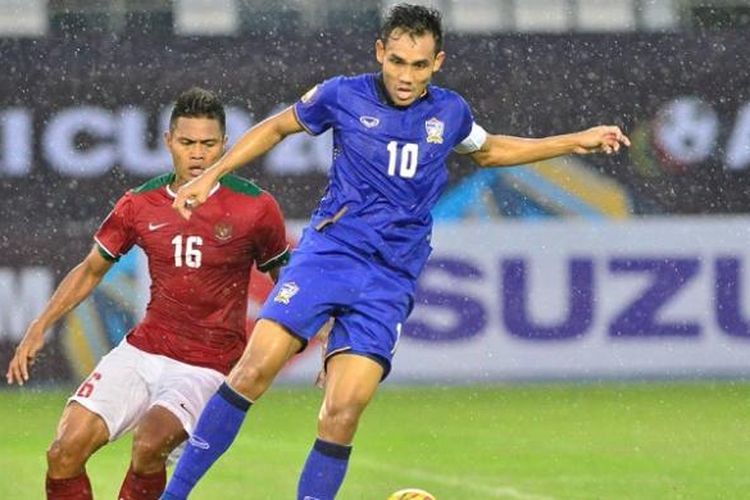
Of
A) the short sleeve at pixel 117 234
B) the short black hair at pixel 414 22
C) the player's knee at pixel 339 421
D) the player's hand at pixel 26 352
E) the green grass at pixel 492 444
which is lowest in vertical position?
the green grass at pixel 492 444

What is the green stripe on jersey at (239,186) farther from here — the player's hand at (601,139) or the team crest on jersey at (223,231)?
the player's hand at (601,139)

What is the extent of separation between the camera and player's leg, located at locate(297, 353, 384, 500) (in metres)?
7.27

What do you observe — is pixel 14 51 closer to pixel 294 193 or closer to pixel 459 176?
pixel 294 193

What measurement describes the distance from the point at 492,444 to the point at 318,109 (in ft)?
13.1

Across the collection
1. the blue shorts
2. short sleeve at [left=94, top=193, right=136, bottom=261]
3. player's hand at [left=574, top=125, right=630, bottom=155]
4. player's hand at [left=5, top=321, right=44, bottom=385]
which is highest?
player's hand at [left=574, top=125, right=630, bottom=155]

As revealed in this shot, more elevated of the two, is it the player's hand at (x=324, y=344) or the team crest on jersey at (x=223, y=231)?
the team crest on jersey at (x=223, y=231)

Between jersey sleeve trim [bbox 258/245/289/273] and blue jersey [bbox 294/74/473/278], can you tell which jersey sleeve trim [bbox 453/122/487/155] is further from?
jersey sleeve trim [bbox 258/245/289/273]

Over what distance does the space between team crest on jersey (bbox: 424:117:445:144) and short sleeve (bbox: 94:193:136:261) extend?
1257 mm

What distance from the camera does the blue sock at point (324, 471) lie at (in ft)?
23.8

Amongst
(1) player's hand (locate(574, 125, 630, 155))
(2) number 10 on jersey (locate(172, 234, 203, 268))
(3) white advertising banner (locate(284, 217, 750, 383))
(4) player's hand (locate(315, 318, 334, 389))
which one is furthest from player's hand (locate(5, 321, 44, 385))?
(3) white advertising banner (locate(284, 217, 750, 383))

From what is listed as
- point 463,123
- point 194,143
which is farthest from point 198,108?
point 463,123

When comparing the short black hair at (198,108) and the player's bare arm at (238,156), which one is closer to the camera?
the player's bare arm at (238,156)

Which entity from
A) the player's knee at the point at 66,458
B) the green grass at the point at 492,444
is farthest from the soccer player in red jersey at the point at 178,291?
the green grass at the point at 492,444

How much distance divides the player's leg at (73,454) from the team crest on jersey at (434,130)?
158cm
